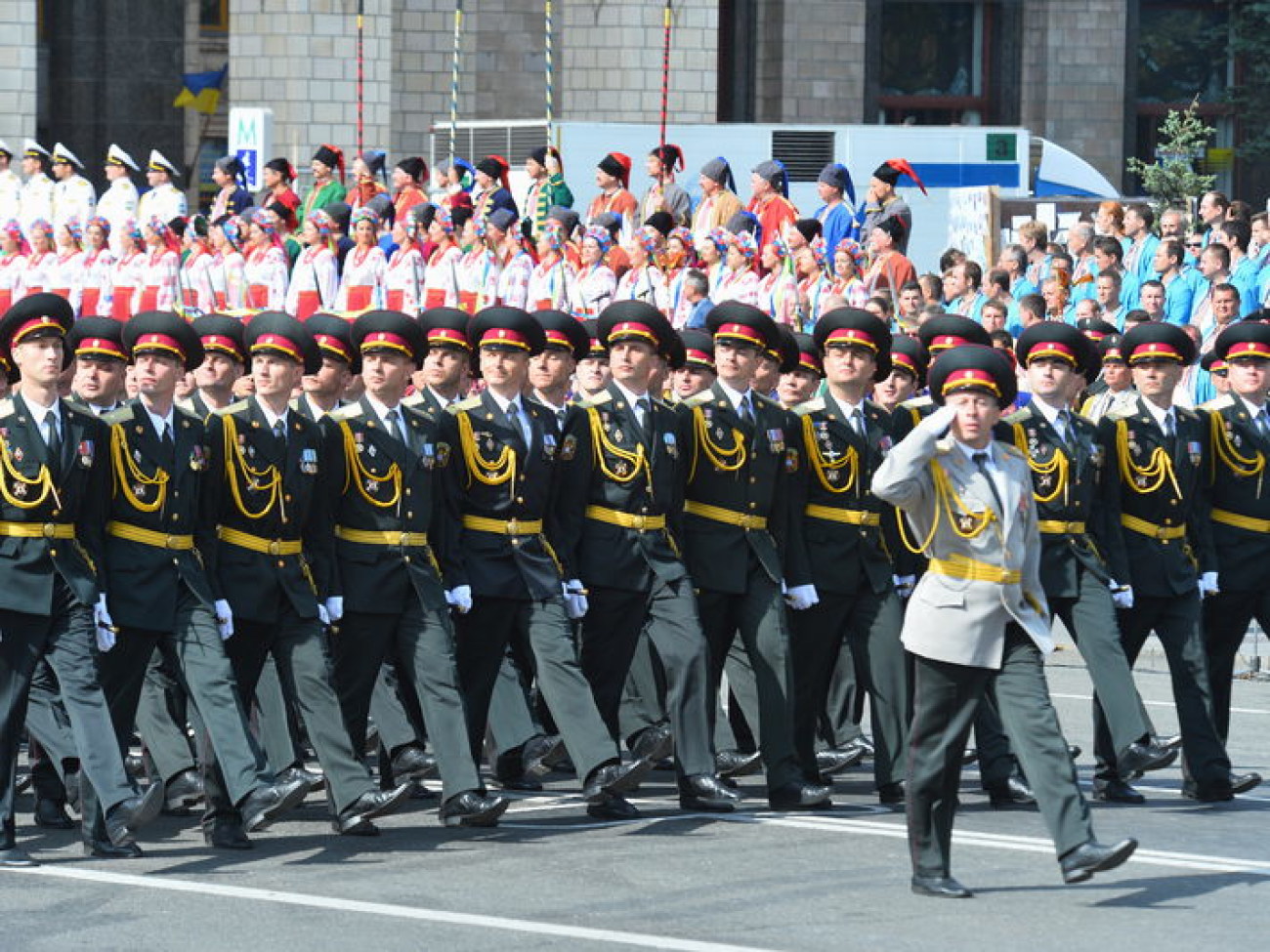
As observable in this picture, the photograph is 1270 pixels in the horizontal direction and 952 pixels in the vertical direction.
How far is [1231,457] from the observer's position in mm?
12414

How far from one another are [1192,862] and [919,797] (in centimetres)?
130

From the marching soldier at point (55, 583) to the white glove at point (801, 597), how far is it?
2.85 m

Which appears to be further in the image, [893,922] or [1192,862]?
[1192,862]

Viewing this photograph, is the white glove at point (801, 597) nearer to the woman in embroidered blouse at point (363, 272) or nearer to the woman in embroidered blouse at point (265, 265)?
the woman in embroidered blouse at point (363, 272)

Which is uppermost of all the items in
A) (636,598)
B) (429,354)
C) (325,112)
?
(325,112)

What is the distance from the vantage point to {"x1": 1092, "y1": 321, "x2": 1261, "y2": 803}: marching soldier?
1195 cm

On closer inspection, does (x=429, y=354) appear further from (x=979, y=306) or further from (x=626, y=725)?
(x=979, y=306)

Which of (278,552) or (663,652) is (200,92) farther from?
(278,552)

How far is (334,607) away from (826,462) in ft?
7.42

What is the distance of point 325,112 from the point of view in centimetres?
3412

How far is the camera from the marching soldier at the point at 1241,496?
40.7ft

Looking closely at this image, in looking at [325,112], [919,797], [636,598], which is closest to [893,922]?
[919,797]

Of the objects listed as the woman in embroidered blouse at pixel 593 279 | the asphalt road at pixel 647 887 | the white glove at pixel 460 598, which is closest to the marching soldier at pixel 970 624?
the asphalt road at pixel 647 887

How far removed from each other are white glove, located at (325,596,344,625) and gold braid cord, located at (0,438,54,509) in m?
1.26
